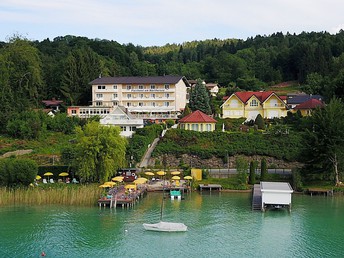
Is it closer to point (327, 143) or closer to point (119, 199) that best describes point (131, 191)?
point (119, 199)

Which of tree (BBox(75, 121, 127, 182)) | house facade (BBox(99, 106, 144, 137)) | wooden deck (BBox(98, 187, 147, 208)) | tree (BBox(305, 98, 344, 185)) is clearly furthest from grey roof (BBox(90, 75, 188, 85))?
wooden deck (BBox(98, 187, 147, 208))

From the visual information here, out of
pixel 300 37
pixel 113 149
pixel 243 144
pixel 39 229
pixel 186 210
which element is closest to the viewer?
pixel 39 229

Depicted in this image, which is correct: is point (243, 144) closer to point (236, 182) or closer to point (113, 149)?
point (236, 182)

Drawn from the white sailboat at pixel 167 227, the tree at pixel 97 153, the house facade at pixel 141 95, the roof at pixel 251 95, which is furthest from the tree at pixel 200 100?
the white sailboat at pixel 167 227

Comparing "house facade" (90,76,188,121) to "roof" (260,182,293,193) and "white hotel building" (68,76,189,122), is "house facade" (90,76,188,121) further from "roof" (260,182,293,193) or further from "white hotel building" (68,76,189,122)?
"roof" (260,182,293,193)

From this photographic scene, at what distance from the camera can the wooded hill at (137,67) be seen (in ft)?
228

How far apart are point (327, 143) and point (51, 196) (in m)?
25.5

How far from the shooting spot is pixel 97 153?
4453 cm

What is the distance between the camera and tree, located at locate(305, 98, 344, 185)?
149 ft

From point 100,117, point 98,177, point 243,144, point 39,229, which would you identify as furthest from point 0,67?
point 39,229

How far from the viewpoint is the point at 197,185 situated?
153 feet

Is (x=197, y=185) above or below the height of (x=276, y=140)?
below

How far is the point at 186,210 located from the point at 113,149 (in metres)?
10.4

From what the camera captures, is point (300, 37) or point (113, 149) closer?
point (113, 149)
